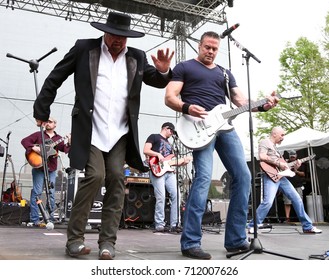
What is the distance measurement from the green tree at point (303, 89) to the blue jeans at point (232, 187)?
1495 cm

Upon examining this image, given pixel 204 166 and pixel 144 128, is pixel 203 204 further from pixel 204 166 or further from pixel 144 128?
pixel 144 128

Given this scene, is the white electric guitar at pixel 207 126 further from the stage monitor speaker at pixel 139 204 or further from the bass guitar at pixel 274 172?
the stage monitor speaker at pixel 139 204

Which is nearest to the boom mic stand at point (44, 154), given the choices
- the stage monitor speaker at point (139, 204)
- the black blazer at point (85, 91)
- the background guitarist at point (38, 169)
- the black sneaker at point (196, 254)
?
the background guitarist at point (38, 169)

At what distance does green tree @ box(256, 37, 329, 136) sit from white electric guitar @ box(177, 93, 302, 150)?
14946mm

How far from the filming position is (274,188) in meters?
5.96

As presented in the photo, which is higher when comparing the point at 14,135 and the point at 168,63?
the point at 14,135

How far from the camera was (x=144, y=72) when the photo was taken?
3.02 m

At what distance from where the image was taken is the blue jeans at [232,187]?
298 cm

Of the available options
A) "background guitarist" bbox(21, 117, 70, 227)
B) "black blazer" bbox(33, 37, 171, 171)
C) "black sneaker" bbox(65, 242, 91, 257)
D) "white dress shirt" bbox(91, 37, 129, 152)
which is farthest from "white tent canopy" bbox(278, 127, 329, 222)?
"black sneaker" bbox(65, 242, 91, 257)

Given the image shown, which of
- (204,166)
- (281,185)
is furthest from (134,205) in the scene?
(204,166)

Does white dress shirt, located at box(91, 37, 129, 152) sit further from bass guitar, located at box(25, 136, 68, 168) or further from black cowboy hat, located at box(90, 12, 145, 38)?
bass guitar, located at box(25, 136, 68, 168)
